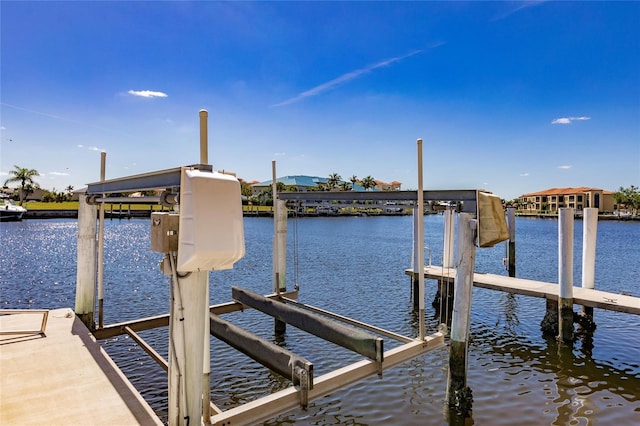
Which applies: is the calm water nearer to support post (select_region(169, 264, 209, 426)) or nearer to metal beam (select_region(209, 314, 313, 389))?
metal beam (select_region(209, 314, 313, 389))

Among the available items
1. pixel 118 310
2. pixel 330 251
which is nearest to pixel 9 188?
pixel 330 251

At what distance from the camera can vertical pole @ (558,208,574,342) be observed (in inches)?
420

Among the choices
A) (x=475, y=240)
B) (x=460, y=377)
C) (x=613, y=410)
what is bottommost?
(x=613, y=410)

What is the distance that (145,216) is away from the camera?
91.1 meters

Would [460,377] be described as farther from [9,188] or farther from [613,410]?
[9,188]

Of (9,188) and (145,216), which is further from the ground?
(9,188)

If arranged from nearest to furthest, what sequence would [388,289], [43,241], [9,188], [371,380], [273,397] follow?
1. [273,397]
2. [371,380]
3. [388,289]
4. [43,241]
5. [9,188]

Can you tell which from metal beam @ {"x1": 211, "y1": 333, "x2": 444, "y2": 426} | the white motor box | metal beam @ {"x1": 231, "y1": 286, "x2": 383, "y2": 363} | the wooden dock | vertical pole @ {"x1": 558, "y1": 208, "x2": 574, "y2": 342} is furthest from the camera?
vertical pole @ {"x1": 558, "y1": 208, "x2": 574, "y2": 342}

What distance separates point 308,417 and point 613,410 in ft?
19.9

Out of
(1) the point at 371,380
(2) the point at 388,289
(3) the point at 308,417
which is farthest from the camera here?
(2) the point at 388,289

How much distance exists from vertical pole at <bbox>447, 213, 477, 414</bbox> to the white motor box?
14.7 ft

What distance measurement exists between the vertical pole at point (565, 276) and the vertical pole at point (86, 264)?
1139cm

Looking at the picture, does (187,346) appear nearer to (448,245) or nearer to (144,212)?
(448,245)

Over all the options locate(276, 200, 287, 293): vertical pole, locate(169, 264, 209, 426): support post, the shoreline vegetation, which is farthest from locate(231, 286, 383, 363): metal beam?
the shoreline vegetation
